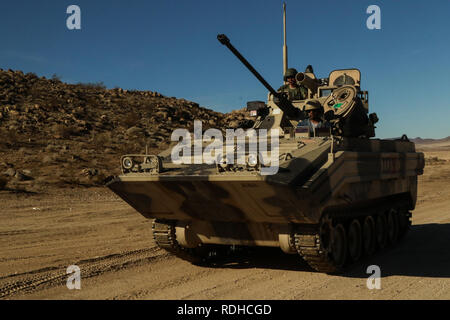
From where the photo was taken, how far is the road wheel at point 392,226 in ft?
36.0

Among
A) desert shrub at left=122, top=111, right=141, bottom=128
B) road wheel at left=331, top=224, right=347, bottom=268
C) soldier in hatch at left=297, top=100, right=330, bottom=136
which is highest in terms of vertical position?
desert shrub at left=122, top=111, right=141, bottom=128

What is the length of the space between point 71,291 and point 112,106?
30.0m

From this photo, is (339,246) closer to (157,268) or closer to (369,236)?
(369,236)

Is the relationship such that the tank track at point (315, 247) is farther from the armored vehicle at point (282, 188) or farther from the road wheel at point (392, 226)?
the road wheel at point (392, 226)

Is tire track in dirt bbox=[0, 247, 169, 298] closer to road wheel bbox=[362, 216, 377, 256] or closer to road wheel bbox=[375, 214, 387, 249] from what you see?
road wheel bbox=[362, 216, 377, 256]

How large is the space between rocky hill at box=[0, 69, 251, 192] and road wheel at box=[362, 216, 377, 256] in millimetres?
4762

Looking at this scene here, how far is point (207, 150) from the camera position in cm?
857

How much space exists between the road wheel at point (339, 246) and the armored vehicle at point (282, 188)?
0.02 meters

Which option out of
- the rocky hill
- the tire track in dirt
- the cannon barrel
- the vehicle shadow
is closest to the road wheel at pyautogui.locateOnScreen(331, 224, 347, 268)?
the vehicle shadow

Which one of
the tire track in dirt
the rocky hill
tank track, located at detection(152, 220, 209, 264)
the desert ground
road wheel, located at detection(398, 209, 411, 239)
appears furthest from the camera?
the rocky hill

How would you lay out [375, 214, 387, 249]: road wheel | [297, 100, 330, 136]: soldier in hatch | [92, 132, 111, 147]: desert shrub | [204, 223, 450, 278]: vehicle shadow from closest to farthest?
[204, 223, 450, 278]: vehicle shadow → [297, 100, 330, 136]: soldier in hatch → [375, 214, 387, 249]: road wheel → [92, 132, 111, 147]: desert shrub

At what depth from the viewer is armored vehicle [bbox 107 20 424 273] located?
23.4 feet

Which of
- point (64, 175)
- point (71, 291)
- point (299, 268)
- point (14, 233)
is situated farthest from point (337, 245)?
point (64, 175)
